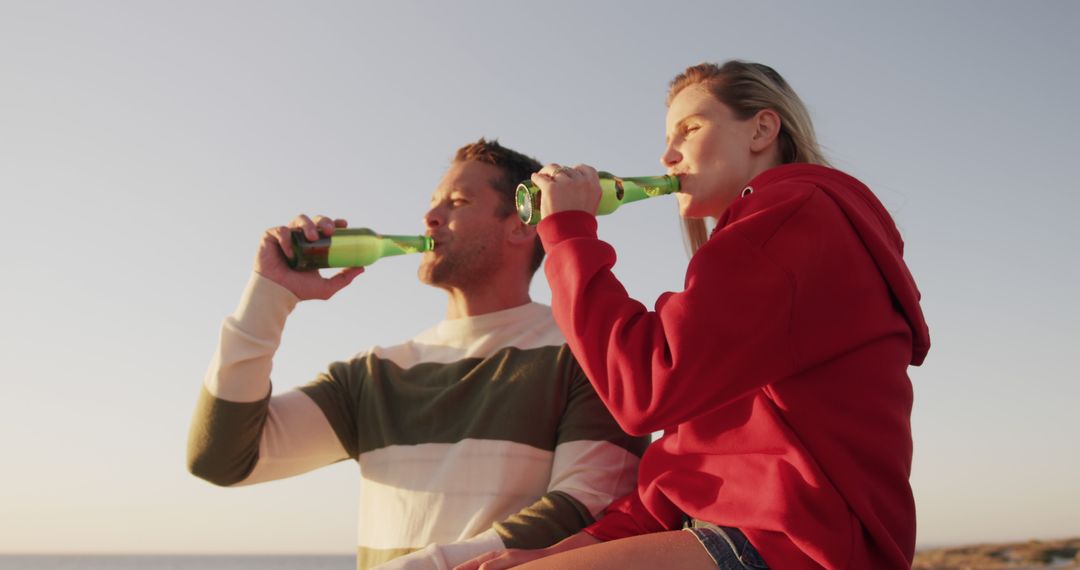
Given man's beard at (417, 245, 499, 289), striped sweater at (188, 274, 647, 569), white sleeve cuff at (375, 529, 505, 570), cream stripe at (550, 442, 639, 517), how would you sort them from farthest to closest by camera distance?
man's beard at (417, 245, 499, 289) < striped sweater at (188, 274, 647, 569) < cream stripe at (550, 442, 639, 517) < white sleeve cuff at (375, 529, 505, 570)

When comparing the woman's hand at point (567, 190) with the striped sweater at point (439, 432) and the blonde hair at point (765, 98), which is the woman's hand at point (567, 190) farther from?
the striped sweater at point (439, 432)

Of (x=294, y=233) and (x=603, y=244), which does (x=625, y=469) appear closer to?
(x=603, y=244)

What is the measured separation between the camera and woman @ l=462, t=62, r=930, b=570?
1469mm

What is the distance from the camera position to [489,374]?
8.64 feet

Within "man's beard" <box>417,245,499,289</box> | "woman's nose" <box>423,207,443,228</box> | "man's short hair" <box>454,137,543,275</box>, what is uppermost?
"man's short hair" <box>454,137,543,275</box>

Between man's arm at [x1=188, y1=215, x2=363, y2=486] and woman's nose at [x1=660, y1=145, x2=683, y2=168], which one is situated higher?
woman's nose at [x1=660, y1=145, x2=683, y2=168]

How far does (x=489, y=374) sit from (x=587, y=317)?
1.04 metres

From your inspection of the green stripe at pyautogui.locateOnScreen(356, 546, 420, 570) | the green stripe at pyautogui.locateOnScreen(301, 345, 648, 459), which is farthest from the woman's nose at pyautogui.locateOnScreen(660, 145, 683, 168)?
the green stripe at pyautogui.locateOnScreen(356, 546, 420, 570)

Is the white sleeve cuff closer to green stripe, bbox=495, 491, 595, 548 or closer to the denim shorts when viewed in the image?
green stripe, bbox=495, 491, 595, 548

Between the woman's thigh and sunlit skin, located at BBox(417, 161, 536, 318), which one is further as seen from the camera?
sunlit skin, located at BBox(417, 161, 536, 318)

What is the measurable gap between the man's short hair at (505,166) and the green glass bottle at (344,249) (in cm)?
44

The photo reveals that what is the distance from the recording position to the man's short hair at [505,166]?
3.08 metres

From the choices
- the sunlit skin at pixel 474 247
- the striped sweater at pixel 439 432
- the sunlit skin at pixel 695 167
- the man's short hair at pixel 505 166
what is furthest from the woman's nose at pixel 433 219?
the sunlit skin at pixel 695 167

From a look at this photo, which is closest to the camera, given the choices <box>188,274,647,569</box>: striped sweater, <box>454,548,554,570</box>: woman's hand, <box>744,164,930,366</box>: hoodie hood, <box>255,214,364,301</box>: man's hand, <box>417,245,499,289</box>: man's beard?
<box>744,164,930,366</box>: hoodie hood
